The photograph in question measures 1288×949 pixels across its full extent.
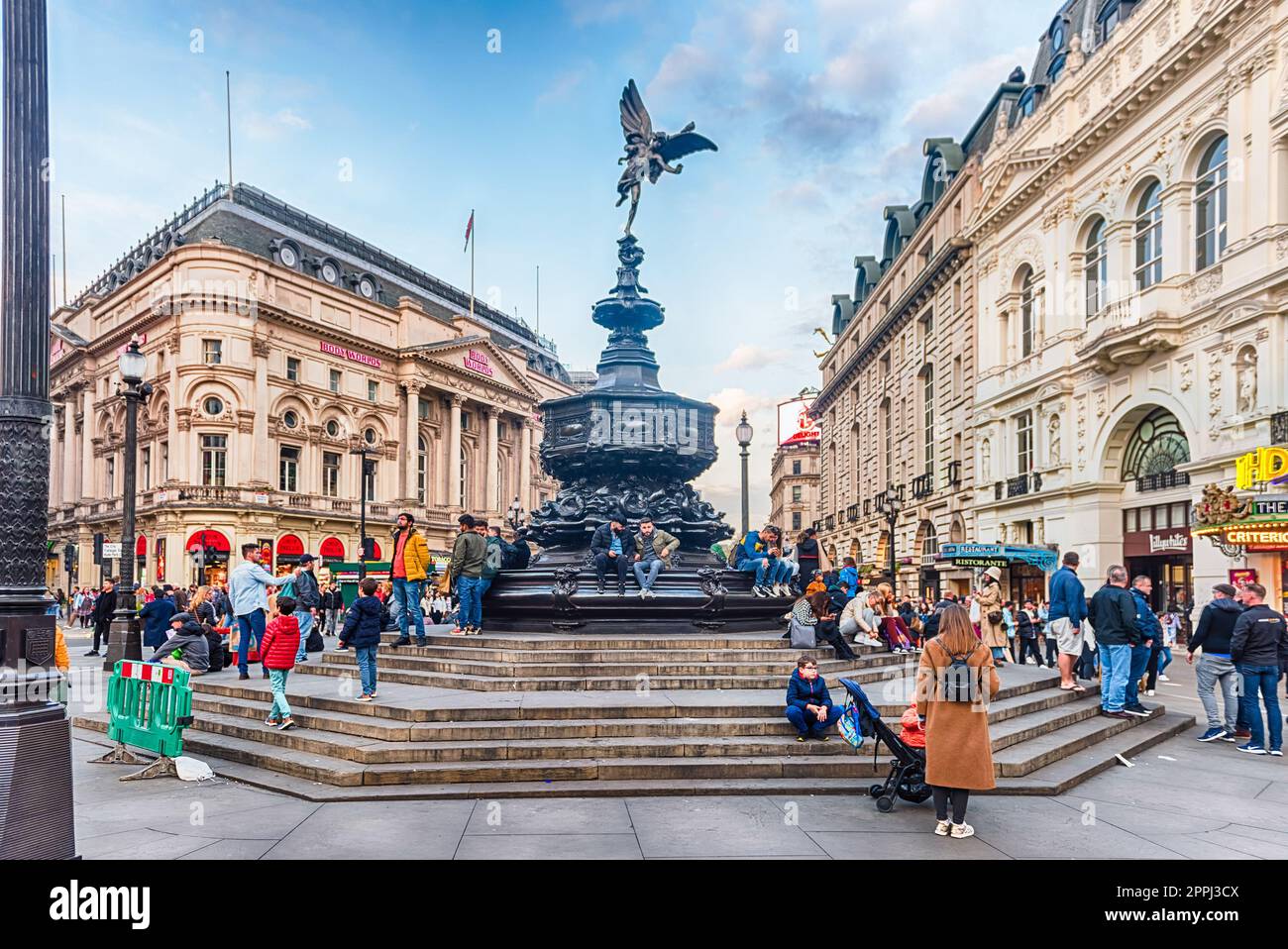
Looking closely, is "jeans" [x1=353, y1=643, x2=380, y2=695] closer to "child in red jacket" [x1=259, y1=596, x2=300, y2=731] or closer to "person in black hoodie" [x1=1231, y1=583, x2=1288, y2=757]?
"child in red jacket" [x1=259, y1=596, x2=300, y2=731]

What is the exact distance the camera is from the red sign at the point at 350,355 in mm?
57656

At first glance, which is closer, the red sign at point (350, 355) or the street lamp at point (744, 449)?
the street lamp at point (744, 449)

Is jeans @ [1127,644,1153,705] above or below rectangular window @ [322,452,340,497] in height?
below

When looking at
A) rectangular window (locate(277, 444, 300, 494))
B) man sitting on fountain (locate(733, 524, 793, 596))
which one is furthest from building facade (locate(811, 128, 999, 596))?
rectangular window (locate(277, 444, 300, 494))

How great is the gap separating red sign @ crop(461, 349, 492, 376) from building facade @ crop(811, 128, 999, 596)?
28320mm

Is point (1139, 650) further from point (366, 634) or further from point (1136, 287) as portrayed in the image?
point (1136, 287)

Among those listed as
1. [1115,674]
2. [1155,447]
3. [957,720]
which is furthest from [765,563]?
[1155,447]

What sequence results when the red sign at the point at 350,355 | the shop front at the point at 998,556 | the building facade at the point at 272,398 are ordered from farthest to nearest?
1. the red sign at the point at 350,355
2. the building facade at the point at 272,398
3. the shop front at the point at 998,556

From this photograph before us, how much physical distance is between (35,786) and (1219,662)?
1139 centimetres

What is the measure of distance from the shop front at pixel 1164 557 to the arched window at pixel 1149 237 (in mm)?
7028

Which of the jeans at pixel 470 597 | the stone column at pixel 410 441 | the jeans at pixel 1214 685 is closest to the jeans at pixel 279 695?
the jeans at pixel 470 597

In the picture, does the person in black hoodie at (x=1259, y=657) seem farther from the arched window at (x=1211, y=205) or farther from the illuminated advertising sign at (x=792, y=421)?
the illuminated advertising sign at (x=792, y=421)

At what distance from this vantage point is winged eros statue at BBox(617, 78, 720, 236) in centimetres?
1669

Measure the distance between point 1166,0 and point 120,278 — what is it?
68.3 meters
